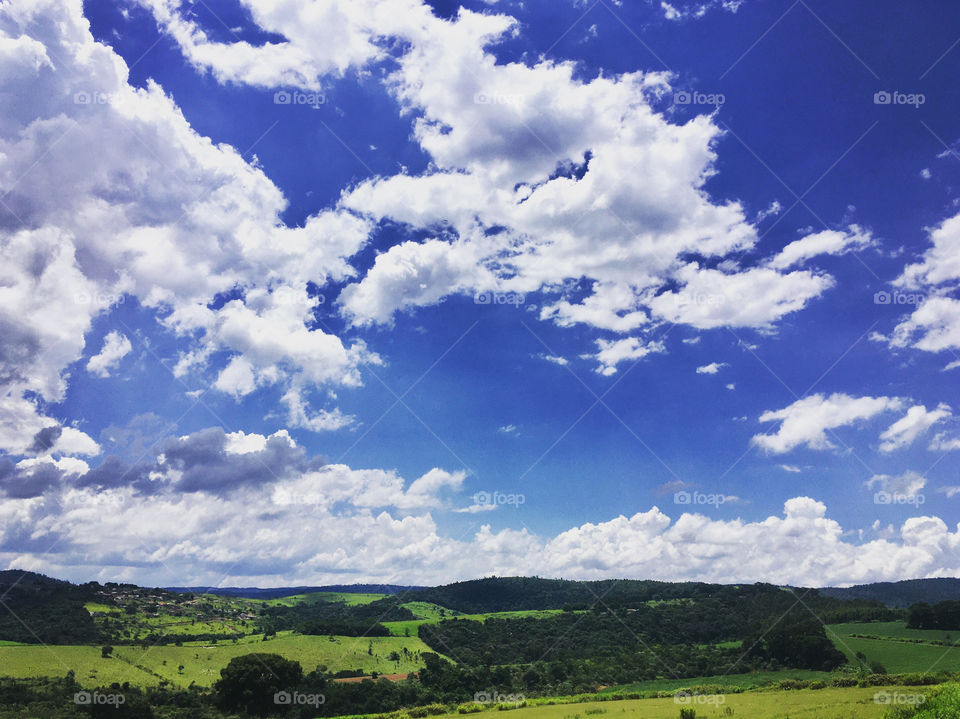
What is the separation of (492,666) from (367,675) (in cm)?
2381

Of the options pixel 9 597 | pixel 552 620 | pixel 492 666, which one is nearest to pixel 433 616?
pixel 552 620

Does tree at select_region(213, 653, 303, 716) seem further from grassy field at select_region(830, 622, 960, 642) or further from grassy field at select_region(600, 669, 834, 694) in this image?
grassy field at select_region(830, 622, 960, 642)

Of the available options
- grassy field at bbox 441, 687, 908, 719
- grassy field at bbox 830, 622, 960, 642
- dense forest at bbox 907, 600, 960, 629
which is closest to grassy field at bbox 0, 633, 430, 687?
grassy field at bbox 441, 687, 908, 719

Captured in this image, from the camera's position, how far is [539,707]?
62.0 m

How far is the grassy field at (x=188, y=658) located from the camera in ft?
292

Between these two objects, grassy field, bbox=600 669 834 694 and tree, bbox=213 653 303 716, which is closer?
tree, bbox=213 653 303 716

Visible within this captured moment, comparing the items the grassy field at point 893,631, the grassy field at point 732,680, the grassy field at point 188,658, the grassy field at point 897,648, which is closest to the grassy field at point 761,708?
the grassy field at point 732,680

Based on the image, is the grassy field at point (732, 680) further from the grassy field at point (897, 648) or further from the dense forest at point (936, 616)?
the dense forest at point (936, 616)

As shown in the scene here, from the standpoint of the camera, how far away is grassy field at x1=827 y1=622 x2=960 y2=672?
77875 millimetres

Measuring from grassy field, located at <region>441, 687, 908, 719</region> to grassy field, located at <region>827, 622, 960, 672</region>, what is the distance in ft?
111

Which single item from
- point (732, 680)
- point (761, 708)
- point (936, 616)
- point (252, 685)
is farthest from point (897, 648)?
point (252, 685)

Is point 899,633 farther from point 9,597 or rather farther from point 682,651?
point 9,597

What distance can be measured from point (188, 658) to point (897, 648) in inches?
4651

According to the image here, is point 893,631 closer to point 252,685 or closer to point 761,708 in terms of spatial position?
point 761,708
